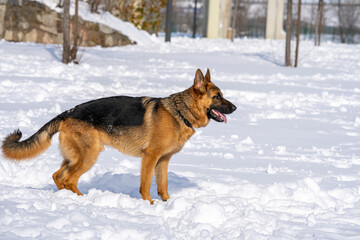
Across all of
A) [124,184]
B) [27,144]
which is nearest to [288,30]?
[124,184]

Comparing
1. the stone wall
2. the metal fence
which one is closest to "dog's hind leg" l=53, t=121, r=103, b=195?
the stone wall

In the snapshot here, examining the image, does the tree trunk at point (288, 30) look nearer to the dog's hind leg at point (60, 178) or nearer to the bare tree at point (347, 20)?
the dog's hind leg at point (60, 178)

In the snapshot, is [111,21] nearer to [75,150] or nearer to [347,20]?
[75,150]

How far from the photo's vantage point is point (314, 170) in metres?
6.68

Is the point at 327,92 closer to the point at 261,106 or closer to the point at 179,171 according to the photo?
the point at 261,106

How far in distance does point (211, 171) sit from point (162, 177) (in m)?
1.18

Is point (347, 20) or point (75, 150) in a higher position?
point (347, 20)

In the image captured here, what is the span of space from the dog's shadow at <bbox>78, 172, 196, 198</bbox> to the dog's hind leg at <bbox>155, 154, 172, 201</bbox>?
27 cm

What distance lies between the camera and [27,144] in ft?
16.9

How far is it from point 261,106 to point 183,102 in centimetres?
676

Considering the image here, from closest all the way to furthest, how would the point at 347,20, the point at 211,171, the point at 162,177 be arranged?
the point at 162,177 < the point at 211,171 < the point at 347,20

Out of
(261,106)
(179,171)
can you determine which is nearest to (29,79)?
(261,106)

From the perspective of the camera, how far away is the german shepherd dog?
5.12m

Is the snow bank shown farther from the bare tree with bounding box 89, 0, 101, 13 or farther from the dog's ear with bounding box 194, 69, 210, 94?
the dog's ear with bounding box 194, 69, 210, 94
